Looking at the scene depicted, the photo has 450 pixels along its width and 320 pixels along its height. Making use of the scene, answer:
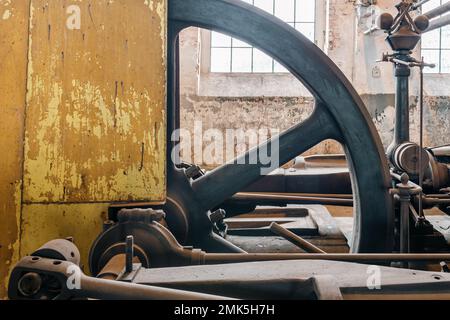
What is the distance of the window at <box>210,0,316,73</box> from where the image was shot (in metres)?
5.93

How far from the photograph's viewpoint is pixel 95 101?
1110mm

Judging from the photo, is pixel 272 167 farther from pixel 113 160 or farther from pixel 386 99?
pixel 386 99

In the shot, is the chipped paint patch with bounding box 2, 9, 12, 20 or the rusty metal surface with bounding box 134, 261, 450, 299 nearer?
the rusty metal surface with bounding box 134, 261, 450, 299

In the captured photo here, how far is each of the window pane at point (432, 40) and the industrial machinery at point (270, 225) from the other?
14.0 feet

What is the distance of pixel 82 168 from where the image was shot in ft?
3.64

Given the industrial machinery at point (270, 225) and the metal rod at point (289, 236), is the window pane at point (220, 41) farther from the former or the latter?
the metal rod at point (289, 236)

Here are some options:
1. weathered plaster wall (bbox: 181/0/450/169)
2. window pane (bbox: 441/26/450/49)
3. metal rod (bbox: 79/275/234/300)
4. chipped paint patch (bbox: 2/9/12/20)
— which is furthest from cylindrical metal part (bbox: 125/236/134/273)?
window pane (bbox: 441/26/450/49)

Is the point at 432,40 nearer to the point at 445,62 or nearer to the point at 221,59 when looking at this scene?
the point at 445,62

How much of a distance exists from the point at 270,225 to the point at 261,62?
4.67 m

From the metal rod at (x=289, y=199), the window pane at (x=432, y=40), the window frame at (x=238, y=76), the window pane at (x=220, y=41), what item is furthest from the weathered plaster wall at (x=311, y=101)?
the metal rod at (x=289, y=199)

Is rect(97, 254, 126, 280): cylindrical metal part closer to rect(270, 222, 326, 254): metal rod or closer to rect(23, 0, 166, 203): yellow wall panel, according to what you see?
rect(23, 0, 166, 203): yellow wall panel

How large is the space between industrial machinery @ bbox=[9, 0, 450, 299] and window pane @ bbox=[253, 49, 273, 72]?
3.69 metres

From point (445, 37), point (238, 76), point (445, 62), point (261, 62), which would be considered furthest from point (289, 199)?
point (445, 37)

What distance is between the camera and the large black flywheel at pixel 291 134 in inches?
53.6
